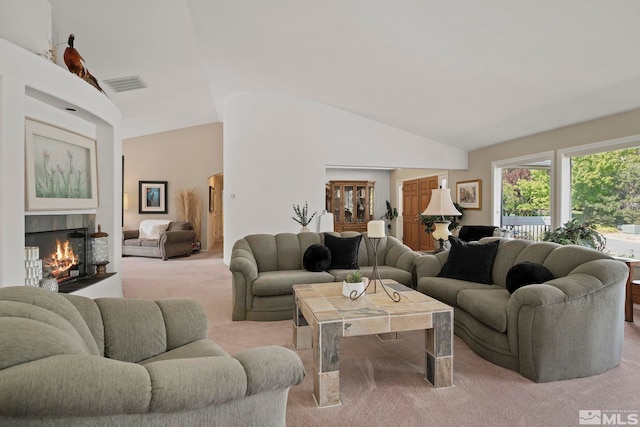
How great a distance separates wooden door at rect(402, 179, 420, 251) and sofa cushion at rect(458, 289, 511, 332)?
238 inches

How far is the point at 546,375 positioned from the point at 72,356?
8.54 ft

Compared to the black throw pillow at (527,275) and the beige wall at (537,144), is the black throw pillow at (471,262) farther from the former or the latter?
the beige wall at (537,144)

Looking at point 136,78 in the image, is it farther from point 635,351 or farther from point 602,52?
point 635,351

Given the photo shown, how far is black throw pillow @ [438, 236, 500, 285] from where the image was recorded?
343 centimetres

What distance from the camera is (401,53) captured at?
12.9 ft

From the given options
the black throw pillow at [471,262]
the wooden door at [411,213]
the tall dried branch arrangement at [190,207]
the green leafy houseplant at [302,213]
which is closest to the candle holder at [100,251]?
the green leafy houseplant at [302,213]

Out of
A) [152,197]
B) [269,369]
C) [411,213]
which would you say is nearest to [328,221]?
[411,213]

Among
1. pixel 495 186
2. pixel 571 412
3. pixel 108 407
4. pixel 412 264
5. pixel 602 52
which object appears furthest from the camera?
pixel 495 186

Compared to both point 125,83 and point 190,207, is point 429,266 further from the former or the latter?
point 190,207

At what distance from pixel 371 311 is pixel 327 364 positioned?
453mm

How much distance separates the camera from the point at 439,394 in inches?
87.4

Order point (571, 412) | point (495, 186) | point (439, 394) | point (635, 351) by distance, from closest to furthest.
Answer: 1. point (571, 412)
2. point (439, 394)
3. point (635, 351)
4. point (495, 186)

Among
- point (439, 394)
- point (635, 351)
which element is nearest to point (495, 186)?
point (635, 351)

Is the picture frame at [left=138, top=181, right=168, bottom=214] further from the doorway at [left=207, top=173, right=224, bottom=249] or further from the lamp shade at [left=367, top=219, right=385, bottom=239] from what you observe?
the lamp shade at [left=367, top=219, right=385, bottom=239]
